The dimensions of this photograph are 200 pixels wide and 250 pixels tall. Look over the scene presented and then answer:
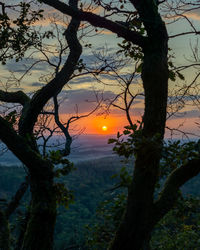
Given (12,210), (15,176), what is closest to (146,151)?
(12,210)

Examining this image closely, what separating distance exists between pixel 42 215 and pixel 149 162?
1697mm

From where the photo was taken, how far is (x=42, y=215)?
3.93 metres

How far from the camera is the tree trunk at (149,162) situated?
3.82m

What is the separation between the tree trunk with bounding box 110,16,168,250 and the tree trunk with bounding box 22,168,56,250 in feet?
3.23

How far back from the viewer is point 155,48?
390 cm

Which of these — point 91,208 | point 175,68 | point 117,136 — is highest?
point 175,68

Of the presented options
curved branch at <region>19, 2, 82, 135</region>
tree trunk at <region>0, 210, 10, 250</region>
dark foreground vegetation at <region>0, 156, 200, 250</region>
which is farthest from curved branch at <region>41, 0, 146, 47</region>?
tree trunk at <region>0, 210, 10, 250</region>

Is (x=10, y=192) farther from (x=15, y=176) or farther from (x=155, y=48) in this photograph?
(x=155, y=48)

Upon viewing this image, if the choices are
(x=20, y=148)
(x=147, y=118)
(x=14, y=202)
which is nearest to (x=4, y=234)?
(x=20, y=148)

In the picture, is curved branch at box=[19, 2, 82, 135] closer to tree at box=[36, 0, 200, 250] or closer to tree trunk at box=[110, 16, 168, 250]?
tree at box=[36, 0, 200, 250]

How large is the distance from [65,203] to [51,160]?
661 mm

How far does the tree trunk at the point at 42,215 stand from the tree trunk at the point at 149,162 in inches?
38.7

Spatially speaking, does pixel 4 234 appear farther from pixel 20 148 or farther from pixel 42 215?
pixel 20 148

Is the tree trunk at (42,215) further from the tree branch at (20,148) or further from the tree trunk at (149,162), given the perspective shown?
the tree trunk at (149,162)
